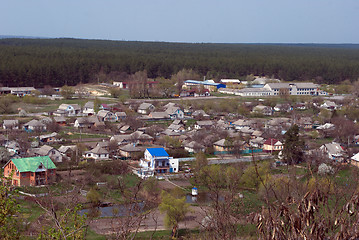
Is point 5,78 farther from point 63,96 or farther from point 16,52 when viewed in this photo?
point 16,52

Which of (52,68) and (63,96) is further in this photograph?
(52,68)

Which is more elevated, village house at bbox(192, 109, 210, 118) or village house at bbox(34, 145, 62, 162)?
village house at bbox(192, 109, 210, 118)

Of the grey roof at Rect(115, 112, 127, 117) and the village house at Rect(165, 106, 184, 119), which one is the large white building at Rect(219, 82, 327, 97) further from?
the grey roof at Rect(115, 112, 127, 117)

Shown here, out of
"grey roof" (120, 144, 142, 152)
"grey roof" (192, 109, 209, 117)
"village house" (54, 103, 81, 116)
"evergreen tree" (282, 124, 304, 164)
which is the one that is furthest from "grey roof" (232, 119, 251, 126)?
"village house" (54, 103, 81, 116)

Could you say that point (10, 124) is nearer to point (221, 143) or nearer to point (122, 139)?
point (122, 139)

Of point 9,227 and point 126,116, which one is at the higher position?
point 9,227

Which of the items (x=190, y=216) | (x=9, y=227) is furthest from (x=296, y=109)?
(x=9, y=227)
